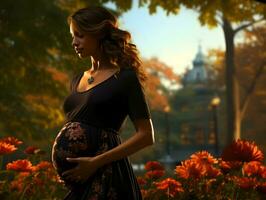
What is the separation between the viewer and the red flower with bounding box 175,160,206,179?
3.94 m

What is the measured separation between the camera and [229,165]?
401 centimetres

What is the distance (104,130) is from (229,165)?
1848 mm

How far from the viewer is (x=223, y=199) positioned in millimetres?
4219

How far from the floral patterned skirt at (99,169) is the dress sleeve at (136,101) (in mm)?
161

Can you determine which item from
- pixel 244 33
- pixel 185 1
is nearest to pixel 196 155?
pixel 185 1

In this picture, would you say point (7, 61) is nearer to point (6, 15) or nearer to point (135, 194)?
point (6, 15)

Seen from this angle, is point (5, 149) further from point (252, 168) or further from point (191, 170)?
point (252, 168)

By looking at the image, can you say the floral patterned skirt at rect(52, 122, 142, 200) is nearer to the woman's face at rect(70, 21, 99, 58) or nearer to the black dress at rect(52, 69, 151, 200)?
the black dress at rect(52, 69, 151, 200)

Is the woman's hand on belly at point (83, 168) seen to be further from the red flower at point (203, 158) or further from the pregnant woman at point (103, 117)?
the red flower at point (203, 158)

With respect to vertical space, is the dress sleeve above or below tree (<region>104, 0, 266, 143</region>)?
below

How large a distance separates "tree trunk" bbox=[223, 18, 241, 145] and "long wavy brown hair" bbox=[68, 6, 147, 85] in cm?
1895

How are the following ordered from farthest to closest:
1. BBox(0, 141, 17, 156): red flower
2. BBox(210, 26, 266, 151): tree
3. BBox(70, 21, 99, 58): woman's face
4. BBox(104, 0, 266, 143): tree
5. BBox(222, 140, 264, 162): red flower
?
BBox(210, 26, 266, 151): tree → BBox(104, 0, 266, 143): tree → BBox(0, 141, 17, 156): red flower → BBox(222, 140, 264, 162): red flower → BBox(70, 21, 99, 58): woman's face

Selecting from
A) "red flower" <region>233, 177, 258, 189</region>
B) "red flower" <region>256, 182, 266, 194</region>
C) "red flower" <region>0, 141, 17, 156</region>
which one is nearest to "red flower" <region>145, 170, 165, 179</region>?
"red flower" <region>233, 177, 258, 189</region>

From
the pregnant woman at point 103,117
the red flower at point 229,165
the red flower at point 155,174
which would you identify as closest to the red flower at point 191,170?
the red flower at point 229,165
